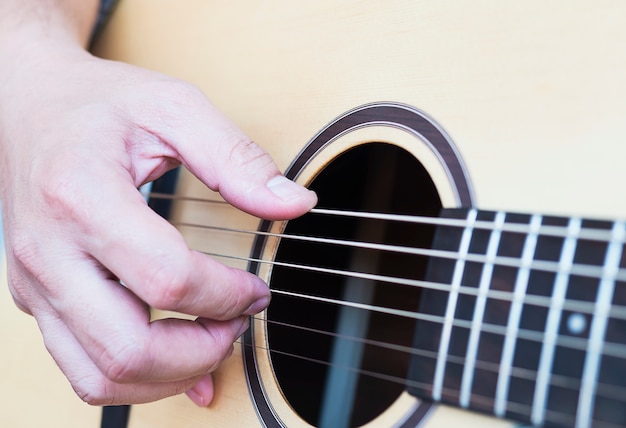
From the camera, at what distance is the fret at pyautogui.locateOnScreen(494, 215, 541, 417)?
0.45 m

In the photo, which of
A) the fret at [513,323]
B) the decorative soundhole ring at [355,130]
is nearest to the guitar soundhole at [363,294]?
the decorative soundhole ring at [355,130]

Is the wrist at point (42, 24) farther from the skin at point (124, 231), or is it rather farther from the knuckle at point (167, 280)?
the knuckle at point (167, 280)

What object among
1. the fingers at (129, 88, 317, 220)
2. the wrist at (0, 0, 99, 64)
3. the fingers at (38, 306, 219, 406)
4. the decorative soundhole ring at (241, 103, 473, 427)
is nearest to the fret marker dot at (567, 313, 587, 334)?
the decorative soundhole ring at (241, 103, 473, 427)

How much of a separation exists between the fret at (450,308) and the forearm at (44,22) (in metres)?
0.67

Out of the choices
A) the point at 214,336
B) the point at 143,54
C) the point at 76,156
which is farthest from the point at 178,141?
the point at 143,54

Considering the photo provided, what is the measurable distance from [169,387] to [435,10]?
47 cm

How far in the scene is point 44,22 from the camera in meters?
0.89

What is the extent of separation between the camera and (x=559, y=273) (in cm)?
43

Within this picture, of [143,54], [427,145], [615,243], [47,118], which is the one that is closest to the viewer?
[615,243]

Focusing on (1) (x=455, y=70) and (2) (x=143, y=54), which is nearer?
(1) (x=455, y=70)

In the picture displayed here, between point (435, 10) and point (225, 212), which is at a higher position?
point (435, 10)

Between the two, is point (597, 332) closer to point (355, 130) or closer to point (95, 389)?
point (355, 130)

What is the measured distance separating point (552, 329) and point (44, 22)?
83cm

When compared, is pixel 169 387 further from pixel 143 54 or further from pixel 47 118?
pixel 143 54
